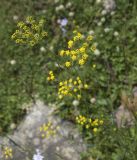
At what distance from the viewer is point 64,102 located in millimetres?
4695

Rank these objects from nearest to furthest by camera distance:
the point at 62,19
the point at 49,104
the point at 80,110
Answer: the point at 80,110, the point at 49,104, the point at 62,19

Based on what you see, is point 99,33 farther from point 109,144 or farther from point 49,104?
point 109,144

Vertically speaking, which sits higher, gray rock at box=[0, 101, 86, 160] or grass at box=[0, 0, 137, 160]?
grass at box=[0, 0, 137, 160]

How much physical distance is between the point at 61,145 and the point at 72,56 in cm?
172

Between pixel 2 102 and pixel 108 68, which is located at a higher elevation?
pixel 108 68

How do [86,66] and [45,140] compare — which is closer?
[45,140]

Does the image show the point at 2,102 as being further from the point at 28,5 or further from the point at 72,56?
the point at 72,56

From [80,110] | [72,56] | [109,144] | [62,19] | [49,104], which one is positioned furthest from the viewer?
[62,19]

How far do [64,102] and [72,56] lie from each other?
1.81 meters

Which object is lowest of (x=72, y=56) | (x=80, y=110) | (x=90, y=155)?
(x=90, y=155)

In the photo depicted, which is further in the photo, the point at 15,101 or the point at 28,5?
the point at 28,5

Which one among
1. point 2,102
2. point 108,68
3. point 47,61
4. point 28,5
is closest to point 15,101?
point 2,102

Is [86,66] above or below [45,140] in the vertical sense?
above

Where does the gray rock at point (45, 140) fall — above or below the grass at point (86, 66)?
below
